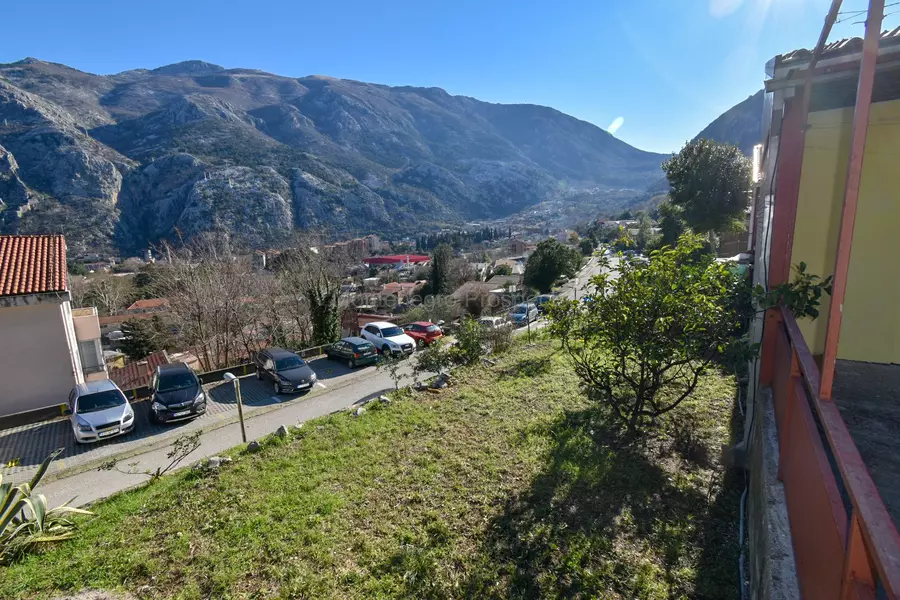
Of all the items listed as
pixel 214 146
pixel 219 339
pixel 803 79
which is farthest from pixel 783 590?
pixel 214 146

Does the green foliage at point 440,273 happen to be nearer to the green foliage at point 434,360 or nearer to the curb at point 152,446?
the curb at point 152,446

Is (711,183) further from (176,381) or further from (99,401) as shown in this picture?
(99,401)

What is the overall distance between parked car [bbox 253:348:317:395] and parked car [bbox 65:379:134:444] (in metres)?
3.72

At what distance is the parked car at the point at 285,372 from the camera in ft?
41.8

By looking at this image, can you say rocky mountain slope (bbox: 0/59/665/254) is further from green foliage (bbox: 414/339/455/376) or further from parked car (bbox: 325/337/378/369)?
green foliage (bbox: 414/339/455/376)

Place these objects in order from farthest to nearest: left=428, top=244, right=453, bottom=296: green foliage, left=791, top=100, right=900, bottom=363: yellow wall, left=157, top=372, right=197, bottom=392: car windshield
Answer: left=428, top=244, right=453, bottom=296: green foliage
left=157, top=372, right=197, bottom=392: car windshield
left=791, top=100, right=900, bottom=363: yellow wall

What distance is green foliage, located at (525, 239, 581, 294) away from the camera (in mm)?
35656

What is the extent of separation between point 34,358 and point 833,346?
17.7m

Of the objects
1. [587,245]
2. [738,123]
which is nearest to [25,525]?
[587,245]

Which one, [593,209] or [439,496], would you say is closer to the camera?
[439,496]

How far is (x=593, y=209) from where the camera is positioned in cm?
16138

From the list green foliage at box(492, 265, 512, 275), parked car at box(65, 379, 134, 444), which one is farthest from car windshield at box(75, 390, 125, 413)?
green foliage at box(492, 265, 512, 275)

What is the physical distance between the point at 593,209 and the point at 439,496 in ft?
558

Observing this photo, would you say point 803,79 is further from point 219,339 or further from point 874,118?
point 219,339
